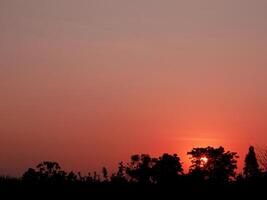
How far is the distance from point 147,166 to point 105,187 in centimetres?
4120

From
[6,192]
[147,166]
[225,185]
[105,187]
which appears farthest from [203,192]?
[147,166]

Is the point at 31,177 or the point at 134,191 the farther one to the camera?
the point at 31,177

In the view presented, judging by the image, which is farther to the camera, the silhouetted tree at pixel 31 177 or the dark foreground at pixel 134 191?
the silhouetted tree at pixel 31 177

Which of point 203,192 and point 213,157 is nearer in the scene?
point 203,192

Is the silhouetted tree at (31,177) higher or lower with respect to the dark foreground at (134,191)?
higher

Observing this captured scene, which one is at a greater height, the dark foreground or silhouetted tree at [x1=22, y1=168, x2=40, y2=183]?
silhouetted tree at [x1=22, y1=168, x2=40, y2=183]

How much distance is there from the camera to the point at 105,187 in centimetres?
3350

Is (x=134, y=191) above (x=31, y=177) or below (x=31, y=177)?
below

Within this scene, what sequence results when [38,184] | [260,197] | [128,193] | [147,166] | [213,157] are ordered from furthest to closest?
[213,157] < [147,166] < [38,184] < [128,193] < [260,197]

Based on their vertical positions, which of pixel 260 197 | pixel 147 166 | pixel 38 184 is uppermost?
pixel 147 166

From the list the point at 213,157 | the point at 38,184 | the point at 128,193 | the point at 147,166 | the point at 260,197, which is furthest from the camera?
the point at 213,157

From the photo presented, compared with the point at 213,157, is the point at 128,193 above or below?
below

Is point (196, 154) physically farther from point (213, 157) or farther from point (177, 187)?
point (177, 187)

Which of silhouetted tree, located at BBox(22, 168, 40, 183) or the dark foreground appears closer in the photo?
the dark foreground
